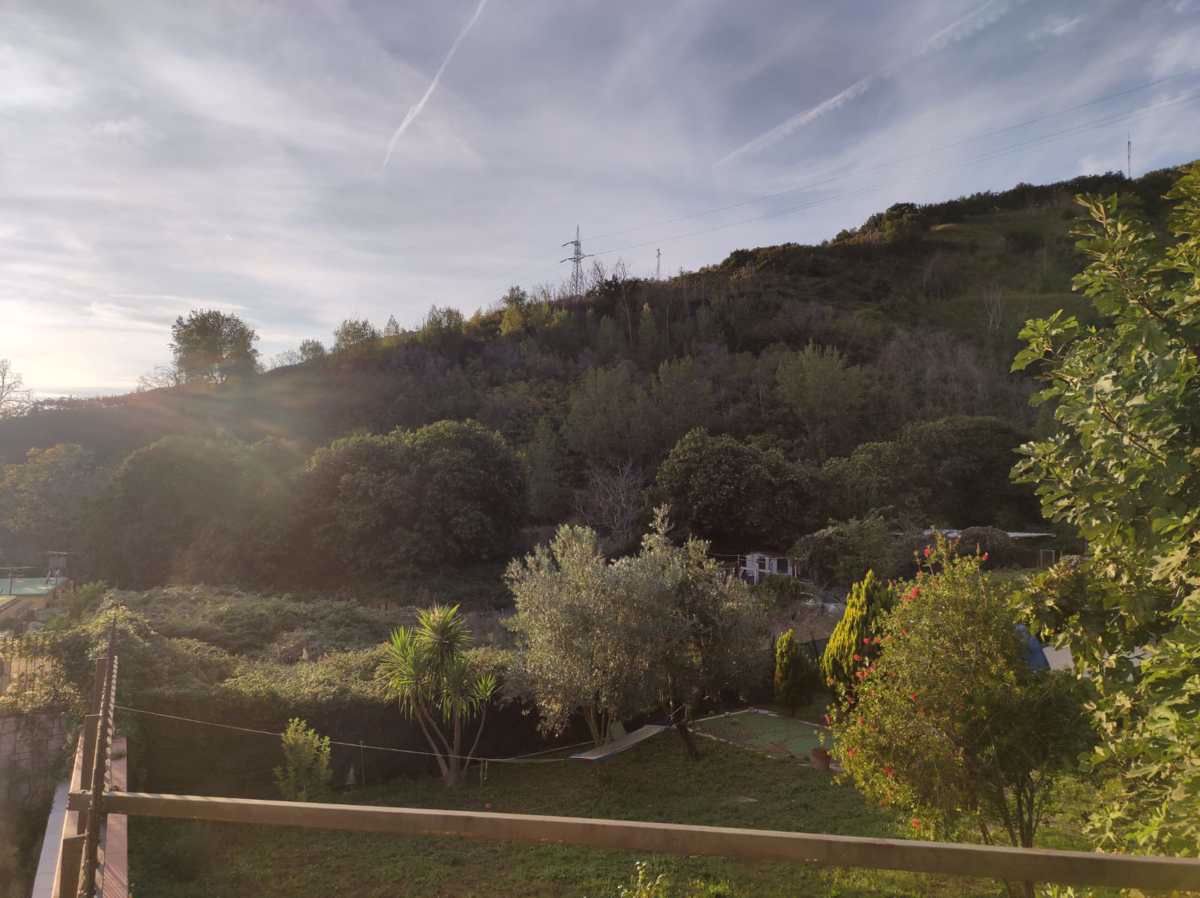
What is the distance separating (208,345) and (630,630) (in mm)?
42125

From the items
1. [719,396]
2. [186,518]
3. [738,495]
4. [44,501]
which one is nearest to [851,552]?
[738,495]

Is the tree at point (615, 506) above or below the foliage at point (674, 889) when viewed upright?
above

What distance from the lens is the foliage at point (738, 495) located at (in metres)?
22.6

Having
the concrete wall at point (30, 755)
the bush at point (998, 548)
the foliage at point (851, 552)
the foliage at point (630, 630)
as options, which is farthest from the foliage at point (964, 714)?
the bush at point (998, 548)

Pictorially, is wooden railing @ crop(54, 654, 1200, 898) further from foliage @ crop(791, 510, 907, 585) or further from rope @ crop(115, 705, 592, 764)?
foliage @ crop(791, 510, 907, 585)

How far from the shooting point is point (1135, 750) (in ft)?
8.64

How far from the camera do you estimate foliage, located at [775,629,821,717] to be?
12547 millimetres

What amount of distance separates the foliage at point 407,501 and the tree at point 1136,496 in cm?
1897

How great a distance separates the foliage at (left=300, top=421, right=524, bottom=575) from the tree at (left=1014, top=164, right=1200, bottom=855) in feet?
62.2

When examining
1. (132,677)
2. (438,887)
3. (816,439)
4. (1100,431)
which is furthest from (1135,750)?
(816,439)

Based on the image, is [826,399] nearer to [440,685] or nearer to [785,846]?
[440,685]

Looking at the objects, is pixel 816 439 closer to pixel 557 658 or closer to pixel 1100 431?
pixel 557 658

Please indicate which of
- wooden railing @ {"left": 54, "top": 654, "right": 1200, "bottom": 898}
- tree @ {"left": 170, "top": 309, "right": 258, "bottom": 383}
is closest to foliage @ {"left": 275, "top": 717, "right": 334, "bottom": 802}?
wooden railing @ {"left": 54, "top": 654, "right": 1200, "bottom": 898}

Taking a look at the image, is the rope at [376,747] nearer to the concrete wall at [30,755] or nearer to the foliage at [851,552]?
the concrete wall at [30,755]
